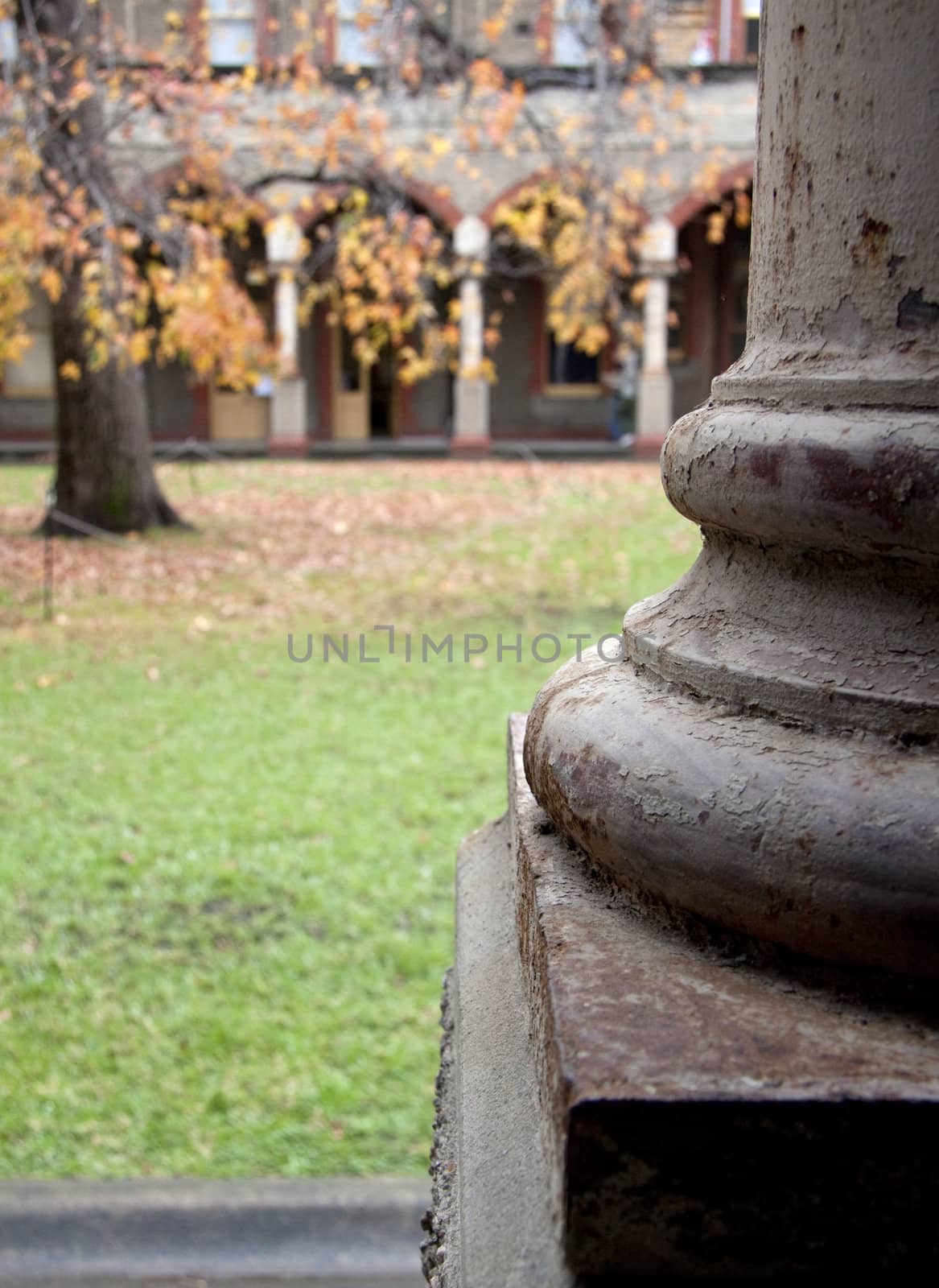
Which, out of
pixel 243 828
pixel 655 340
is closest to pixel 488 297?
pixel 655 340

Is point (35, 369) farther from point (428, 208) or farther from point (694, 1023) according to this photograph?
point (694, 1023)

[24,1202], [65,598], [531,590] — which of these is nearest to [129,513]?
[65,598]

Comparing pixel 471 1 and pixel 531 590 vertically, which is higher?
pixel 471 1

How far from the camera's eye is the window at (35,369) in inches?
931

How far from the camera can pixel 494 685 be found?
8.07m

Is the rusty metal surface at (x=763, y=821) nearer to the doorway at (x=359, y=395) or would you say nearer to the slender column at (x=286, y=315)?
the slender column at (x=286, y=315)

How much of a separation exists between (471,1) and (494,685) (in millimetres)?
17754

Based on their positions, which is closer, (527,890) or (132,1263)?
(527,890)

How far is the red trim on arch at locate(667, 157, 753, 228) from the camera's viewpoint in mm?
19156

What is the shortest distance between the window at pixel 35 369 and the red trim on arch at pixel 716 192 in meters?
11.6

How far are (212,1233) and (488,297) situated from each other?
2267cm

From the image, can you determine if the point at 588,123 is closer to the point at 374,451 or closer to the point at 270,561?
the point at 270,561

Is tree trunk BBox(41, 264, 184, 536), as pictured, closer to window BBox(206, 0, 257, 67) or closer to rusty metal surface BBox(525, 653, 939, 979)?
window BBox(206, 0, 257, 67)

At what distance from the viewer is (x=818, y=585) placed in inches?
49.8
